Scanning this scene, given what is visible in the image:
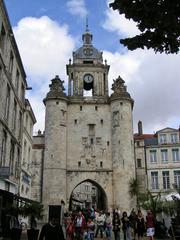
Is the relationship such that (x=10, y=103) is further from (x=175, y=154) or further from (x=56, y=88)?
(x=175, y=154)

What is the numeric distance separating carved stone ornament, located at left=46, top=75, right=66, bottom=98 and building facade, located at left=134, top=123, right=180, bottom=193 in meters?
11.0

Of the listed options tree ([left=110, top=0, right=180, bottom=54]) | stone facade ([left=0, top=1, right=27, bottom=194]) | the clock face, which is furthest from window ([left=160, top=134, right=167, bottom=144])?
tree ([left=110, top=0, right=180, bottom=54])

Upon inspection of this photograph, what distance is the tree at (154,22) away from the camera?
500 cm

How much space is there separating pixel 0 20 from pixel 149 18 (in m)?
10.8

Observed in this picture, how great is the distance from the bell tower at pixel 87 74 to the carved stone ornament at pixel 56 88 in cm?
200

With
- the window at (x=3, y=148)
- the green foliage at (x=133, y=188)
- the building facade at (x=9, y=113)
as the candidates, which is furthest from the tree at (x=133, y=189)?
the window at (x=3, y=148)

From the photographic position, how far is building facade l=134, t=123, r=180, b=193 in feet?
120

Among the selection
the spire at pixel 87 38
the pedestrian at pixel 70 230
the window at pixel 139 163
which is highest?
the spire at pixel 87 38

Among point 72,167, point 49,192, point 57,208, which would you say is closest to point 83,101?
point 72,167

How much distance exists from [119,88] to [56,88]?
674cm

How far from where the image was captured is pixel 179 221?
44.8ft

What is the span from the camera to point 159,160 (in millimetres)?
37656

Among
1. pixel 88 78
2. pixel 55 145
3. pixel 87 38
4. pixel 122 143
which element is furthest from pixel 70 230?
pixel 87 38

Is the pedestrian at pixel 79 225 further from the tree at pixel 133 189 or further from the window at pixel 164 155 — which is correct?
the window at pixel 164 155
